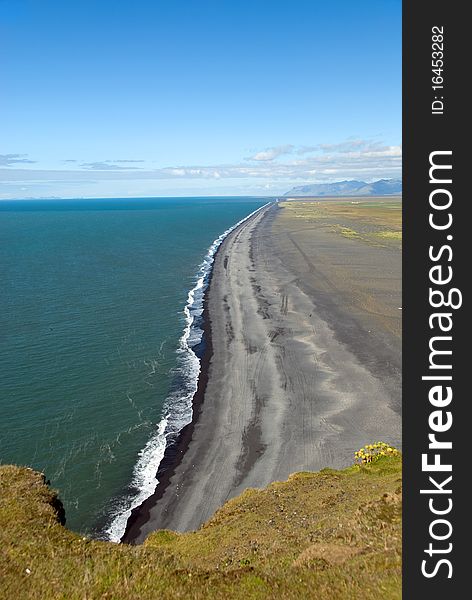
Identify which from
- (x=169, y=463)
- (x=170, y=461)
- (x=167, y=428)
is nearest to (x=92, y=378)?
(x=167, y=428)

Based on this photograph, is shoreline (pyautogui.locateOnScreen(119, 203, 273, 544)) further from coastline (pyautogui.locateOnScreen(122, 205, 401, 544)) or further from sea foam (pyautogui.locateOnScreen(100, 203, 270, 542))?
sea foam (pyautogui.locateOnScreen(100, 203, 270, 542))

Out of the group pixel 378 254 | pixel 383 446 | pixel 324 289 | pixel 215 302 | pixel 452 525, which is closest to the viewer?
pixel 452 525

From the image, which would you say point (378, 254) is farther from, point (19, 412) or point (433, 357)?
point (433, 357)

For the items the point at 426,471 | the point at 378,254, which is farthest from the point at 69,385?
the point at 378,254

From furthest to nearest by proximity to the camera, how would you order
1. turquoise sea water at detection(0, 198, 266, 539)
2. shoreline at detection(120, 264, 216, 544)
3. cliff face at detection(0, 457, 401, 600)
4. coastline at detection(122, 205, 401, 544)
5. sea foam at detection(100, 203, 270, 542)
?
turquoise sea water at detection(0, 198, 266, 539)
coastline at detection(122, 205, 401, 544)
sea foam at detection(100, 203, 270, 542)
shoreline at detection(120, 264, 216, 544)
cliff face at detection(0, 457, 401, 600)

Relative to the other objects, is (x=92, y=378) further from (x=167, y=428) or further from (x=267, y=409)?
(x=267, y=409)

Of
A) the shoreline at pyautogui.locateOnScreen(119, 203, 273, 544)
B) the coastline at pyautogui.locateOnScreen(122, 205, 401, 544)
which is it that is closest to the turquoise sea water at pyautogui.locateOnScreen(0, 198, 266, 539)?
the shoreline at pyautogui.locateOnScreen(119, 203, 273, 544)
